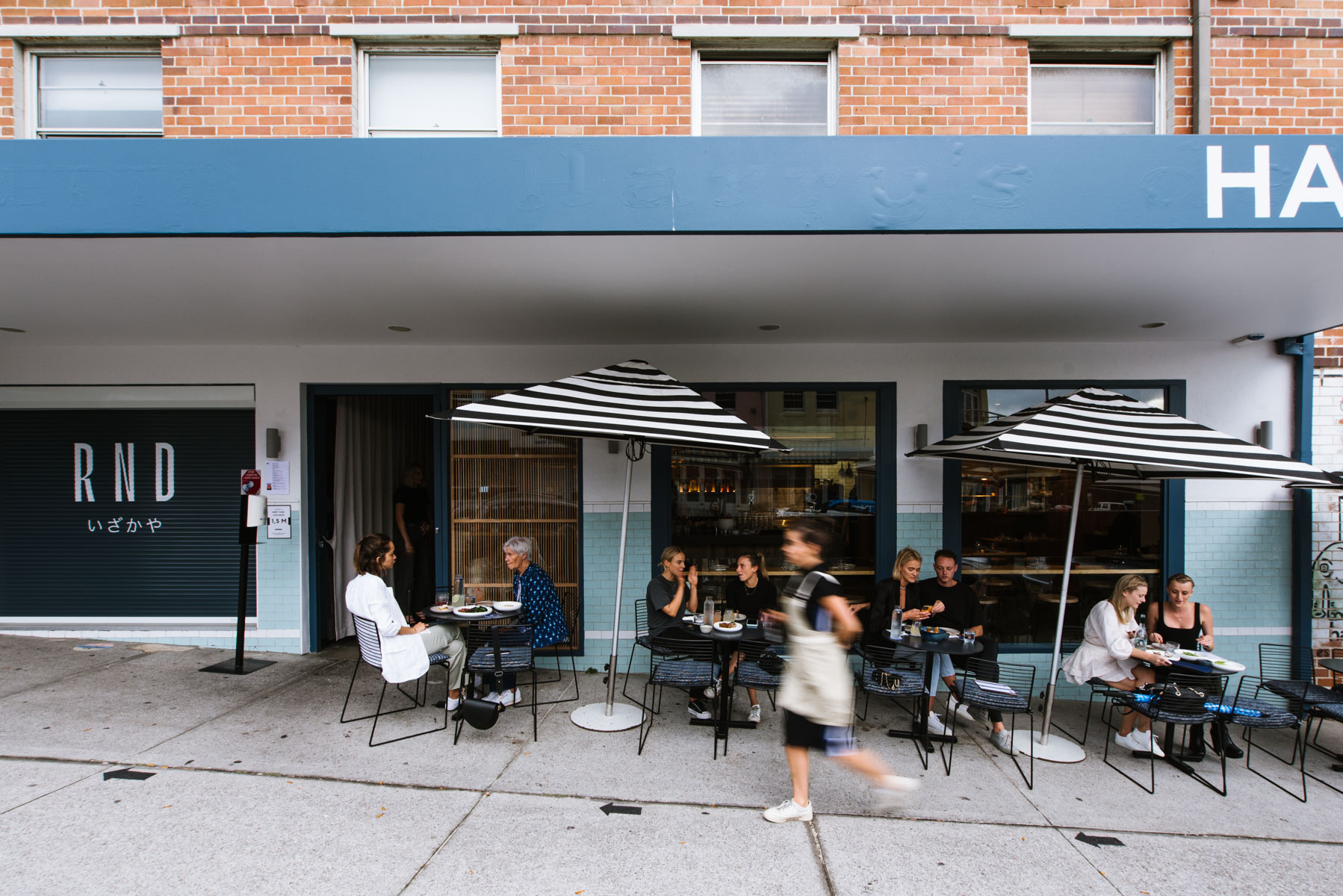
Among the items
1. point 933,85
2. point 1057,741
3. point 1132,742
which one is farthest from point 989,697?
point 933,85

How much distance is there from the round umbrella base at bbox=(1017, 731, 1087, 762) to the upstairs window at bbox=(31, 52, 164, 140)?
859cm

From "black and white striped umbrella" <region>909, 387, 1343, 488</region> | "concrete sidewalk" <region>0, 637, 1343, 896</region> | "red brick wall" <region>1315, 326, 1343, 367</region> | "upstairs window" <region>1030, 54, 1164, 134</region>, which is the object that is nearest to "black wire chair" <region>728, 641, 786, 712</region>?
"concrete sidewalk" <region>0, 637, 1343, 896</region>

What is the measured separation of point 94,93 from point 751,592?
7235 millimetres

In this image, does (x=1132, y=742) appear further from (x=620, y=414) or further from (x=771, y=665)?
(x=620, y=414)

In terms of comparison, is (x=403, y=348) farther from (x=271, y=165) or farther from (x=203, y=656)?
(x=203, y=656)

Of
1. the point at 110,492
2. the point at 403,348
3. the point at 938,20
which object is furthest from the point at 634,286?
the point at 110,492

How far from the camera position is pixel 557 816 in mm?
3539

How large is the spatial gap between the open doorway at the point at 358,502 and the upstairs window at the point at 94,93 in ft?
9.57

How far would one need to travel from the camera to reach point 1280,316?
5.08m

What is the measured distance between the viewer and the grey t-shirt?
496cm

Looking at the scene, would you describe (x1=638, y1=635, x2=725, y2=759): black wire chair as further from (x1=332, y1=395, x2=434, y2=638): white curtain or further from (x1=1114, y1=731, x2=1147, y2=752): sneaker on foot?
(x1=332, y1=395, x2=434, y2=638): white curtain

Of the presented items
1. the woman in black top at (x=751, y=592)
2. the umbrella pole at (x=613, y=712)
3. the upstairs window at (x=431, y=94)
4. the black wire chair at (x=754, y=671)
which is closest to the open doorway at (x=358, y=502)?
the umbrella pole at (x=613, y=712)

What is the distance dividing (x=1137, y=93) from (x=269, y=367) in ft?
27.4

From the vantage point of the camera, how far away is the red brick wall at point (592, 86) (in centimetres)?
573
